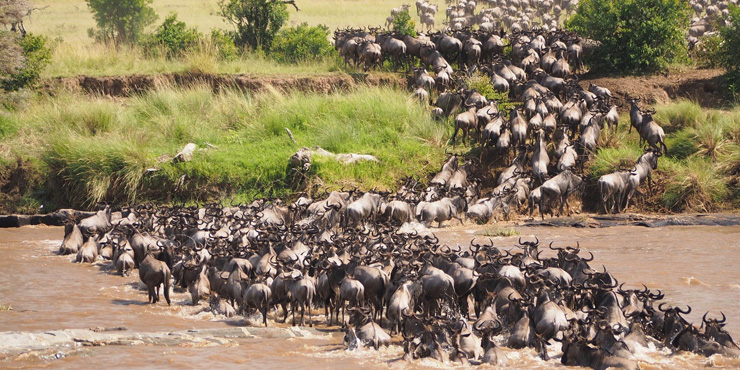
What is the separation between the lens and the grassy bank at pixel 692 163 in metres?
17.7

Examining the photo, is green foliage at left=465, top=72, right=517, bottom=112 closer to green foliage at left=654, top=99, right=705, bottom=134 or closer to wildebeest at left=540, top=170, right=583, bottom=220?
green foliage at left=654, top=99, right=705, bottom=134

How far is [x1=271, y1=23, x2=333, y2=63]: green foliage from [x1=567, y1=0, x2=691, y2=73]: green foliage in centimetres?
833

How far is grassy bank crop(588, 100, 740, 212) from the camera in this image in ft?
57.9

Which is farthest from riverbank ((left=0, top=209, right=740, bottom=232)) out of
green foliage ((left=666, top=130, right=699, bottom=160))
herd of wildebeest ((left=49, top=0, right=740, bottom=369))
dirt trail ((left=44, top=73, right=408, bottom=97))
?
dirt trail ((left=44, top=73, right=408, bottom=97))

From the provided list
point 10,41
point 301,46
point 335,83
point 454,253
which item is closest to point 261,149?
point 335,83

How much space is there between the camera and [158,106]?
21766 mm

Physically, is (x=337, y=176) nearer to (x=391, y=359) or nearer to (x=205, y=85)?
(x=205, y=85)

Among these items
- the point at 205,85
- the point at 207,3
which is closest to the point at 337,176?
the point at 205,85

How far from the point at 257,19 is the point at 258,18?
51 mm

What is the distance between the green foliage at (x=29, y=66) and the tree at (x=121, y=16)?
1483cm

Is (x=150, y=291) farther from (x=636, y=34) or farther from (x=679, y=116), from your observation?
(x=636, y=34)

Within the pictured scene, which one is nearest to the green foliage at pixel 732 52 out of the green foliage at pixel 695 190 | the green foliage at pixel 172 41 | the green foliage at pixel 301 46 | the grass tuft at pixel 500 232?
the green foliage at pixel 695 190

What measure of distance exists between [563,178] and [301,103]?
715cm

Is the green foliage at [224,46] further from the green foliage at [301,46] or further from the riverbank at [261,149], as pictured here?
the riverbank at [261,149]
